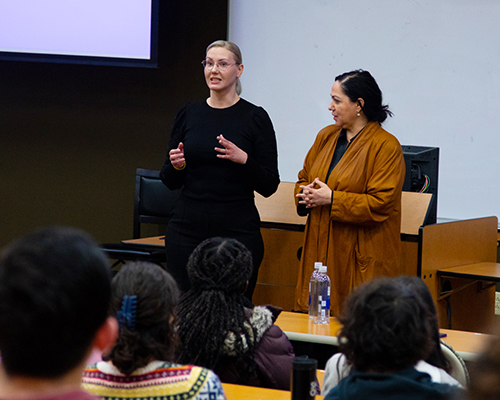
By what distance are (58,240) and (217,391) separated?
0.55 m

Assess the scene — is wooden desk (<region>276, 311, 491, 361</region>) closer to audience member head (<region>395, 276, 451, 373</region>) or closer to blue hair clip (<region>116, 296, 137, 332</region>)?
audience member head (<region>395, 276, 451, 373</region>)

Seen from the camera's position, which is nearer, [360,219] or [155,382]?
[155,382]

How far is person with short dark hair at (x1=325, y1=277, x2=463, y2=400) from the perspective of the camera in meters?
1.08

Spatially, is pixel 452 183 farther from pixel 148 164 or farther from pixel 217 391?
pixel 217 391

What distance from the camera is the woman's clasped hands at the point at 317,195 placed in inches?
104

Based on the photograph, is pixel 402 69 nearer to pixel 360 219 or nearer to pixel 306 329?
pixel 360 219

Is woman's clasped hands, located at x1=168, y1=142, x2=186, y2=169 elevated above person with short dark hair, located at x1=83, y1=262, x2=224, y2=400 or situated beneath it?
elevated above

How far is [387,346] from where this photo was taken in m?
1.12

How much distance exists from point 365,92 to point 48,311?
2.23m

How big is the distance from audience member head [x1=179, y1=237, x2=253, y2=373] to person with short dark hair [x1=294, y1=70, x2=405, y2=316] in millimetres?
1098

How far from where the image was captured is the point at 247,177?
2510 mm

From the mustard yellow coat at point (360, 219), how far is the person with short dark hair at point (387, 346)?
1449 mm

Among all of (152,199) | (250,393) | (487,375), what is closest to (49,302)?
(487,375)

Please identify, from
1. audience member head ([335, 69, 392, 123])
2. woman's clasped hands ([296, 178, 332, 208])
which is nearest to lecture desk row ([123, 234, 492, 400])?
woman's clasped hands ([296, 178, 332, 208])
